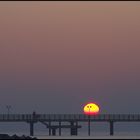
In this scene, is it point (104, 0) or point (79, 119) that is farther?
point (79, 119)

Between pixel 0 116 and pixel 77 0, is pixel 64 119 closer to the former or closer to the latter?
pixel 0 116

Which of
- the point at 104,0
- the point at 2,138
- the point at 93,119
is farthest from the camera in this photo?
the point at 93,119

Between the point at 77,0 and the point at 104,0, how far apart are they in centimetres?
190

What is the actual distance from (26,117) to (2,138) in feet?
176

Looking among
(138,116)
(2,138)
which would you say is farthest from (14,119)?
(2,138)

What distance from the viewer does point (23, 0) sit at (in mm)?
60656

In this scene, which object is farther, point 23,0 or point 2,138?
point 2,138

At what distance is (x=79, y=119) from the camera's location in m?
135

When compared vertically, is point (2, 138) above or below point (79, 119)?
below

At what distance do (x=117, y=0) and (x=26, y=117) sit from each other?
76.7 metres

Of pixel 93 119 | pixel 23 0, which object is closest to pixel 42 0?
pixel 23 0

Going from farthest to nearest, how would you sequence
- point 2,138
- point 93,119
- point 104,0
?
point 93,119 → point 2,138 → point 104,0

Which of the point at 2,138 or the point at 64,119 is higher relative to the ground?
the point at 64,119

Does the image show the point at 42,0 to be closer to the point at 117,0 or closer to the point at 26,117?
the point at 117,0
